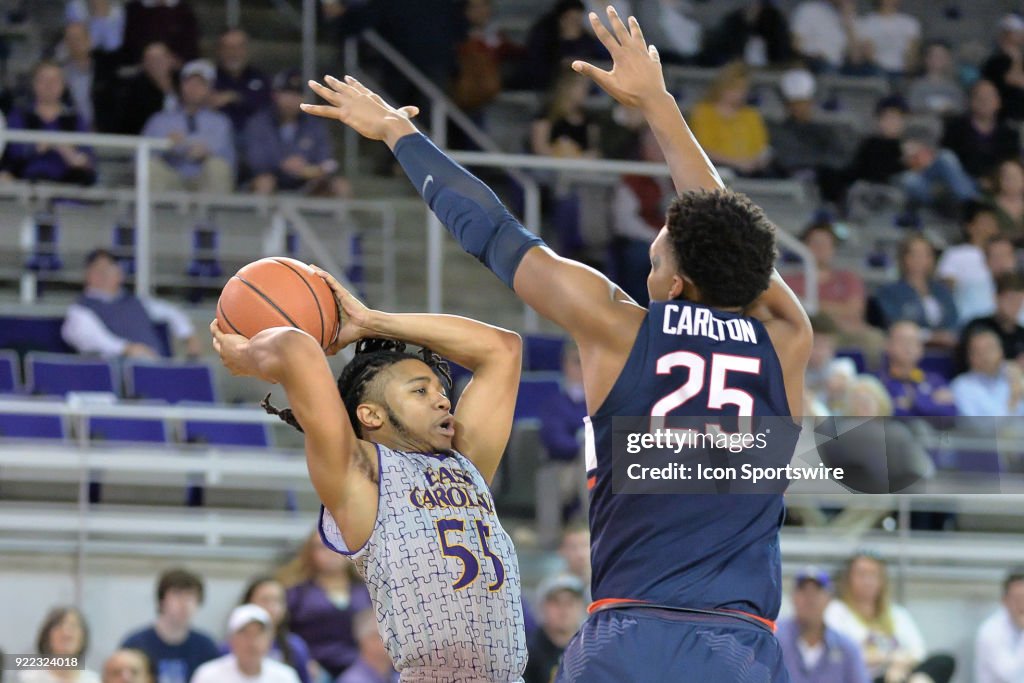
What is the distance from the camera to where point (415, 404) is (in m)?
4.71

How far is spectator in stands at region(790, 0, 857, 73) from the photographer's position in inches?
610

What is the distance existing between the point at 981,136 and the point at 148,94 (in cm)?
728

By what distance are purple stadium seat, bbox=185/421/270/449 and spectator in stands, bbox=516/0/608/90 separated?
521cm

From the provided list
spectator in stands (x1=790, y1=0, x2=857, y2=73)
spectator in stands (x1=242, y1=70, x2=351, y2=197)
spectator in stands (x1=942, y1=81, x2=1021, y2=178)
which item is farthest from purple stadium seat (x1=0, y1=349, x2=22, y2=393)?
spectator in stands (x1=942, y1=81, x2=1021, y2=178)

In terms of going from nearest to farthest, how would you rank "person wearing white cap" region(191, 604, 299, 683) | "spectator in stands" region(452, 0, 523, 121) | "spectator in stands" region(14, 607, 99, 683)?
"spectator in stands" region(14, 607, 99, 683), "person wearing white cap" region(191, 604, 299, 683), "spectator in stands" region(452, 0, 523, 121)

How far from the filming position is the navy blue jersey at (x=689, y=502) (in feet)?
14.2

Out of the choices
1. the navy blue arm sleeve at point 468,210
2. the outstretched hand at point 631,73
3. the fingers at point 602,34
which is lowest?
the navy blue arm sleeve at point 468,210

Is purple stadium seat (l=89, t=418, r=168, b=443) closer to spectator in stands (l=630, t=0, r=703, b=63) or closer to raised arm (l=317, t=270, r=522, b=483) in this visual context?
raised arm (l=317, t=270, r=522, b=483)

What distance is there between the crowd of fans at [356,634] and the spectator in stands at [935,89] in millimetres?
7132

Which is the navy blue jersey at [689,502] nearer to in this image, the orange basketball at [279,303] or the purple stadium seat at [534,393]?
the orange basketball at [279,303]

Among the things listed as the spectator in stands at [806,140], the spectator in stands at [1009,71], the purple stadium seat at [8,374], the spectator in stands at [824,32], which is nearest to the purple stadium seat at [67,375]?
the purple stadium seat at [8,374]

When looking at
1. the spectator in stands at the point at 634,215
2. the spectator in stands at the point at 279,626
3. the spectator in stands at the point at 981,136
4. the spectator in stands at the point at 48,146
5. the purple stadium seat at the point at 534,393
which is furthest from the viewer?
the spectator in stands at the point at 981,136

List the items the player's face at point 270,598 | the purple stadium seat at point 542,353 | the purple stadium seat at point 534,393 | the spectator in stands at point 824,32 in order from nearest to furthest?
the player's face at point 270,598 < the purple stadium seat at point 534,393 < the purple stadium seat at point 542,353 < the spectator in stands at point 824,32

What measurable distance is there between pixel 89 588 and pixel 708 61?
27.4 feet
